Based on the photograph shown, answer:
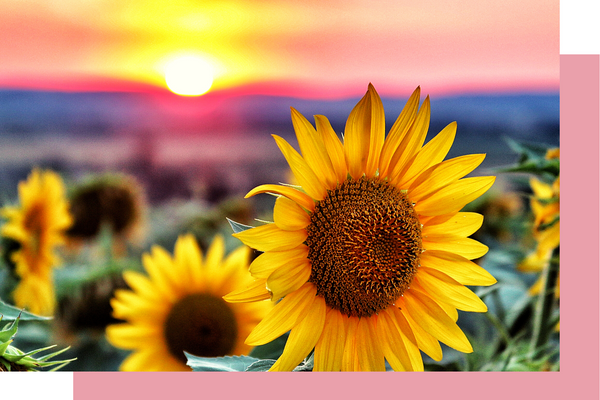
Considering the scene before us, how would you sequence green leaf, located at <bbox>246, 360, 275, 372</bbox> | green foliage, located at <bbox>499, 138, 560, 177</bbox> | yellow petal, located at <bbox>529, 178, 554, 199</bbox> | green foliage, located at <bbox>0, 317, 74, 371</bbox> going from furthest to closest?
1. yellow petal, located at <bbox>529, 178, 554, 199</bbox>
2. green foliage, located at <bbox>499, 138, 560, 177</bbox>
3. green leaf, located at <bbox>246, 360, 275, 372</bbox>
4. green foliage, located at <bbox>0, 317, 74, 371</bbox>

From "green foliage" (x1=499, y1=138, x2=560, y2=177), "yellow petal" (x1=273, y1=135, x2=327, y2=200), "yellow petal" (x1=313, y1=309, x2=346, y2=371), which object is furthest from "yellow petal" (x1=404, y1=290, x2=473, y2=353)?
"green foliage" (x1=499, y1=138, x2=560, y2=177)

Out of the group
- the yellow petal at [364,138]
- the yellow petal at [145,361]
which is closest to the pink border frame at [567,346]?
the yellow petal at [145,361]

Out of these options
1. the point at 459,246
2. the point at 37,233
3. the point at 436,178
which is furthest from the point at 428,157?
the point at 37,233

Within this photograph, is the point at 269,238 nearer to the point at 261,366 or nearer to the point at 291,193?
the point at 291,193

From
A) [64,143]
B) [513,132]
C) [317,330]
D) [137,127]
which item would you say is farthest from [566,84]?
[64,143]

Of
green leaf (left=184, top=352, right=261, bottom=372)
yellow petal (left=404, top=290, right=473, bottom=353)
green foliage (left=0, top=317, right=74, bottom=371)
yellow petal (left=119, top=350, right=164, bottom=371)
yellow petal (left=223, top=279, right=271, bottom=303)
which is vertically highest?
yellow petal (left=223, top=279, right=271, bottom=303)

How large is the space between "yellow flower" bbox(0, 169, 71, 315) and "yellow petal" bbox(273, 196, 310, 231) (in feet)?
1.94

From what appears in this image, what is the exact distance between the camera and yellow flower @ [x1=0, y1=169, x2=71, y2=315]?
102 centimetres

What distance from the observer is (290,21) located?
3.31ft

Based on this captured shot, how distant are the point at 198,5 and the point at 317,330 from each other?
0.67 meters

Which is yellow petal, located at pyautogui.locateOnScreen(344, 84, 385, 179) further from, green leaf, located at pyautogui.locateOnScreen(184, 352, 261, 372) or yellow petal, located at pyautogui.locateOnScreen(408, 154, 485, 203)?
green leaf, located at pyautogui.locateOnScreen(184, 352, 261, 372)

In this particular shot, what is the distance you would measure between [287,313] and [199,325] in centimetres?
34

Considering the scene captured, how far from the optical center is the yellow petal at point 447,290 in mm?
753

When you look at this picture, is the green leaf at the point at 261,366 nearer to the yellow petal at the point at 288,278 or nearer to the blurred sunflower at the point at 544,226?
the yellow petal at the point at 288,278
